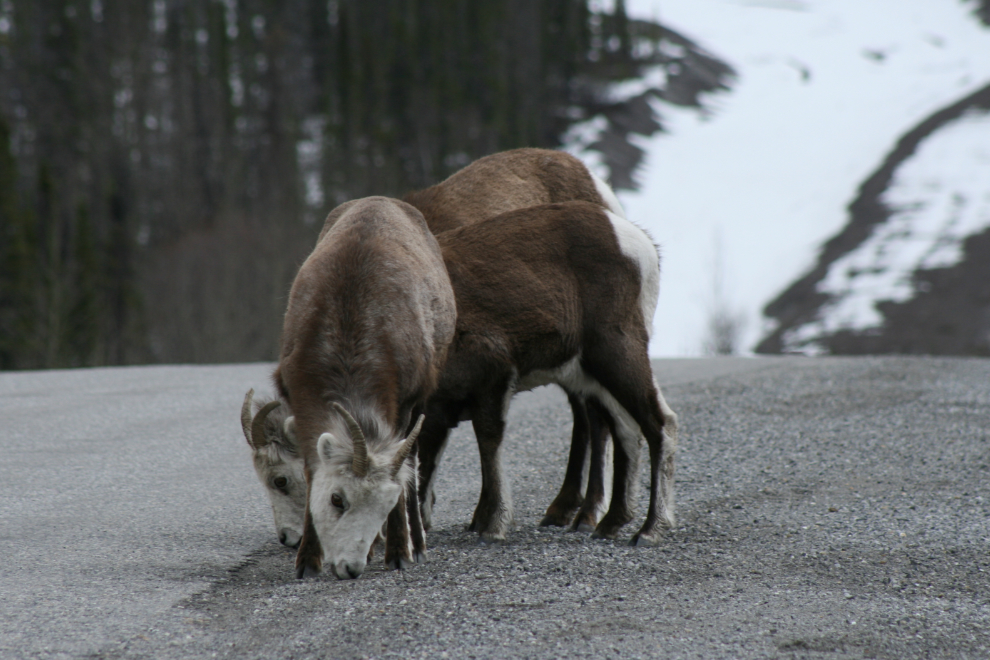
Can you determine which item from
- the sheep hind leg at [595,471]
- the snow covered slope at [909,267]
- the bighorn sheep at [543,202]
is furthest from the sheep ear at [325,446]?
the snow covered slope at [909,267]

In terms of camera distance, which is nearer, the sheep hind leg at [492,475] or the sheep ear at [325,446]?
the sheep ear at [325,446]

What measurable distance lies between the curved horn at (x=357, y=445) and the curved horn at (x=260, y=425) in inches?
23.1

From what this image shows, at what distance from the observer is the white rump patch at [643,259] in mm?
6691

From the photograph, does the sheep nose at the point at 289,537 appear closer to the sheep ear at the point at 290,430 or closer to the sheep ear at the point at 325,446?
the sheep ear at the point at 290,430

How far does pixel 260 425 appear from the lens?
17.7 feet

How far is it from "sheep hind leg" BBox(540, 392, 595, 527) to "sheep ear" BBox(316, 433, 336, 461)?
235cm

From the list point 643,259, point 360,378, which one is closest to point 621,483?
point 643,259

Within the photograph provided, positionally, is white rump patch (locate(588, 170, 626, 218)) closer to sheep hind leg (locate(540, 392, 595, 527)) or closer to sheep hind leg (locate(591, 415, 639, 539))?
sheep hind leg (locate(540, 392, 595, 527))

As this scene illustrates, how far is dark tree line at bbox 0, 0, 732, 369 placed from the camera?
3136 centimetres

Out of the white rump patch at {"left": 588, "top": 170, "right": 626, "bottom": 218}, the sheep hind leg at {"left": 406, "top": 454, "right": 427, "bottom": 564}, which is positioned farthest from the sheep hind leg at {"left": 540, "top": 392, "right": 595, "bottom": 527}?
the white rump patch at {"left": 588, "top": 170, "right": 626, "bottom": 218}

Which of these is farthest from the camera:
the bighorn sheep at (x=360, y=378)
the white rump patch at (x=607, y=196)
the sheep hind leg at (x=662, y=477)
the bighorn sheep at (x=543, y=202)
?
the white rump patch at (x=607, y=196)

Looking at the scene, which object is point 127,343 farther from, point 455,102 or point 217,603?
point 217,603

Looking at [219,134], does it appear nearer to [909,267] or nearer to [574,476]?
[909,267]

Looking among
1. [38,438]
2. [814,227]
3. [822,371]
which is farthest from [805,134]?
[38,438]
